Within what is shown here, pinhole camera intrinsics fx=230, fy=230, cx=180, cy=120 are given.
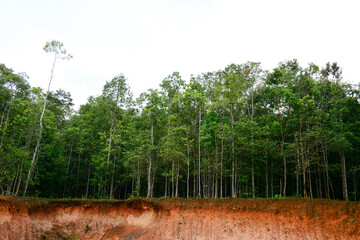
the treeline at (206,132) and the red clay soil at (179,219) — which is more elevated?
the treeline at (206,132)

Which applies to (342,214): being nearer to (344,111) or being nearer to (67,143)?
(344,111)

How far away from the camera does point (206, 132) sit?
21.8m

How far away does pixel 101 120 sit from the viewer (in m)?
30.2

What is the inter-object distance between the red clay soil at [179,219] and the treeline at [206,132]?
3.49 m

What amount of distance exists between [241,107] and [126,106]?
1434cm

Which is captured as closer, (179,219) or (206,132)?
(179,219)

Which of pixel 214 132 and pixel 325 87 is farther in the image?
pixel 325 87

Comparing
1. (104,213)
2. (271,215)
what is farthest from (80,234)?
(271,215)

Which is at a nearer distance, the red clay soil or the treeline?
the red clay soil

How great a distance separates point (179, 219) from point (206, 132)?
8.23 meters

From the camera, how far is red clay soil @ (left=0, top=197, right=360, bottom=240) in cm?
1338

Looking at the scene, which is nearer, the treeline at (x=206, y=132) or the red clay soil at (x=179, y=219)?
the red clay soil at (x=179, y=219)

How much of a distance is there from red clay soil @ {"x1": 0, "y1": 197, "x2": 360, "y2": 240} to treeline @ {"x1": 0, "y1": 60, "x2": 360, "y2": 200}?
11.5 ft

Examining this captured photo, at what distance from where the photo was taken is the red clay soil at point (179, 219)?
13383mm
